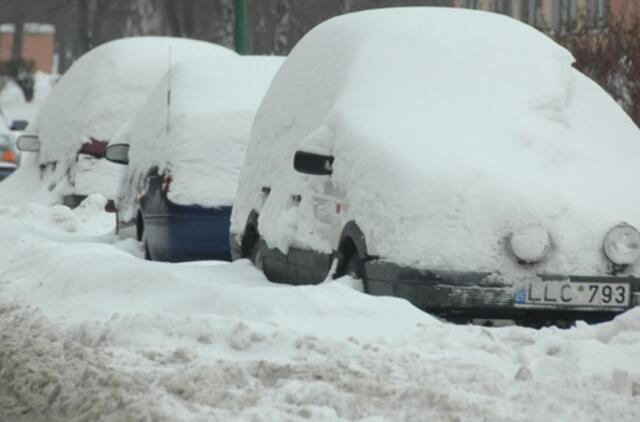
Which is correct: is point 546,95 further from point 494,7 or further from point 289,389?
point 494,7

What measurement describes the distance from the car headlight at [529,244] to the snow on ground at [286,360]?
80 cm

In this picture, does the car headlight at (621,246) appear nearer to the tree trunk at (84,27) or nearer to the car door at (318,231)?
the car door at (318,231)

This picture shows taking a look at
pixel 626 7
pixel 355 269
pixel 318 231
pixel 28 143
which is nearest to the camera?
pixel 355 269

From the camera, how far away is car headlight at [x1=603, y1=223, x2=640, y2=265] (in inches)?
383

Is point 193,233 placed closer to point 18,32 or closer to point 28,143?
point 28,143

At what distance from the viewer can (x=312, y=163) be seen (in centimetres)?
1052

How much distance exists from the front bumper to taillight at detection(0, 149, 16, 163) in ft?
61.0

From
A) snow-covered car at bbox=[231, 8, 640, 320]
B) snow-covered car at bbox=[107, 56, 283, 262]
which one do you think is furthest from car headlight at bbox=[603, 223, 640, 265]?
snow-covered car at bbox=[107, 56, 283, 262]

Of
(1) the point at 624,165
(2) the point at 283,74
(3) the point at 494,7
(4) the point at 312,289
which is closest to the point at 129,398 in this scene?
(4) the point at 312,289

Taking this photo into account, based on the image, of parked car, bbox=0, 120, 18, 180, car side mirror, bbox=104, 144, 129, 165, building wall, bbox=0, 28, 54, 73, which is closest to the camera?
car side mirror, bbox=104, 144, 129, 165

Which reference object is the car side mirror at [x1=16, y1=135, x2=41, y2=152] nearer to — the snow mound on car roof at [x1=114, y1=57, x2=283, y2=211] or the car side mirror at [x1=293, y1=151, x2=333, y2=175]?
the snow mound on car roof at [x1=114, y1=57, x2=283, y2=211]

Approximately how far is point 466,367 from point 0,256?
23.0 ft

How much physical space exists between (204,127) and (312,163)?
4.01m

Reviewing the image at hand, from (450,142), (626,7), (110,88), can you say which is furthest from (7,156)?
(450,142)
